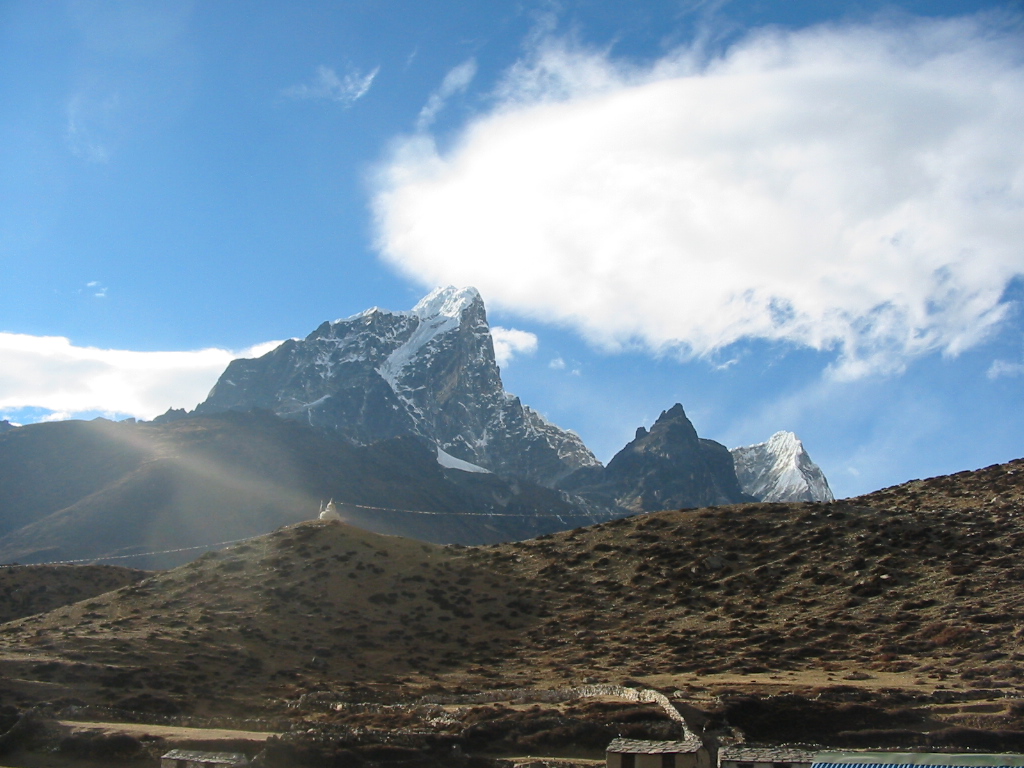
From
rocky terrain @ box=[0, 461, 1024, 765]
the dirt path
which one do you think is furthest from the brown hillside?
the dirt path

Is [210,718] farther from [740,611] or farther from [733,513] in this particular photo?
[733,513]

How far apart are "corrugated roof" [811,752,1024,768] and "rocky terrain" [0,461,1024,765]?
12771mm

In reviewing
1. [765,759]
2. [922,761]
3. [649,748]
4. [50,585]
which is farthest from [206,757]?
[50,585]

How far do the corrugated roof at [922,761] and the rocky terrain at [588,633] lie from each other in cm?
1277

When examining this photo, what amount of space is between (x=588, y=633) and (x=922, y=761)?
36.4 meters

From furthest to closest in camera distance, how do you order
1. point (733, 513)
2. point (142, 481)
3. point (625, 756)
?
point (142, 481)
point (733, 513)
point (625, 756)

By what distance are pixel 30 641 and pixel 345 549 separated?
77.1ft

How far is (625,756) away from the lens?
2873cm

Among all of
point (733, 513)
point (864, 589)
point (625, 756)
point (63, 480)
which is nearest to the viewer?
point (625, 756)

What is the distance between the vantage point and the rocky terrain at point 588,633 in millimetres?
36531

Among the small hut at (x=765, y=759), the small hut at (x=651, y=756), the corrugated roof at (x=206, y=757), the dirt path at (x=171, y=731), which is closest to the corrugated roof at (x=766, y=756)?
the small hut at (x=765, y=759)

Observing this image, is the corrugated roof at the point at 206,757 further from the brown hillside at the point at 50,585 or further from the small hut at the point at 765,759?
the brown hillside at the point at 50,585

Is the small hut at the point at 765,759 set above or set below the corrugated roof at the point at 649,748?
above

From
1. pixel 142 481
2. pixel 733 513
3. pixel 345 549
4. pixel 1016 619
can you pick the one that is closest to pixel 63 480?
pixel 142 481
